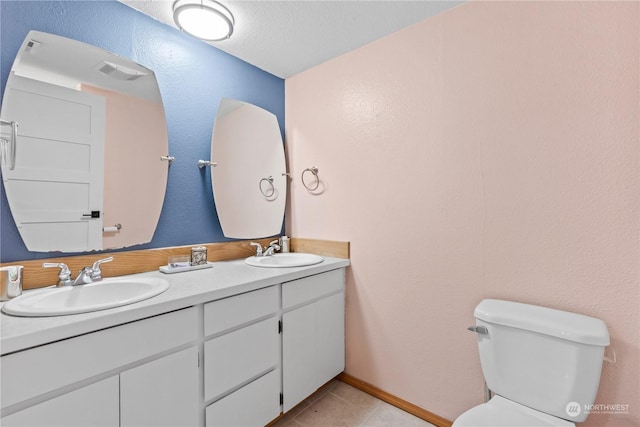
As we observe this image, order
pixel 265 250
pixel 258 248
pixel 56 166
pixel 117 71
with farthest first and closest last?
pixel 265 250 → pixel 258 248 → pixel 117 71 → pixel 56 166

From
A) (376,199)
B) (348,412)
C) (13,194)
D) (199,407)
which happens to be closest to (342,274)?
(376,199)

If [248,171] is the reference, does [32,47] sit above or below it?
above

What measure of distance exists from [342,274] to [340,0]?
62.5 inches

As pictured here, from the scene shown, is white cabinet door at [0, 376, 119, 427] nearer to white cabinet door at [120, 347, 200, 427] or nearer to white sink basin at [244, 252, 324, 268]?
white cabinet door at [120, 347, 200, 427]

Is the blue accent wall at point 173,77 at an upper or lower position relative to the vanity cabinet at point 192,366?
upper

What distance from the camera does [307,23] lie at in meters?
1.67

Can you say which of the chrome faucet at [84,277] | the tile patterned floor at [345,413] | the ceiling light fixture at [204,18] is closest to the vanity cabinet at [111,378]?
the chrome faucet at [84,277]

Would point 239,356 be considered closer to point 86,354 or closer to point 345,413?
point 86,354

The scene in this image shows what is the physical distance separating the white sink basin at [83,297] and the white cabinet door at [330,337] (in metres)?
0.95

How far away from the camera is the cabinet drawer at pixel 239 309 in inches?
49.1

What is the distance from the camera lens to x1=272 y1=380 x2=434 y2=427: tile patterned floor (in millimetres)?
1634

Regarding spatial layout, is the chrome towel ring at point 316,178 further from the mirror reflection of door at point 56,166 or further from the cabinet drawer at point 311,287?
the mirror reflection of door at point 56,166

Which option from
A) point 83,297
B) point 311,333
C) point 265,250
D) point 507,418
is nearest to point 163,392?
point 83,297

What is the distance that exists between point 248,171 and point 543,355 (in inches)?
74.2
